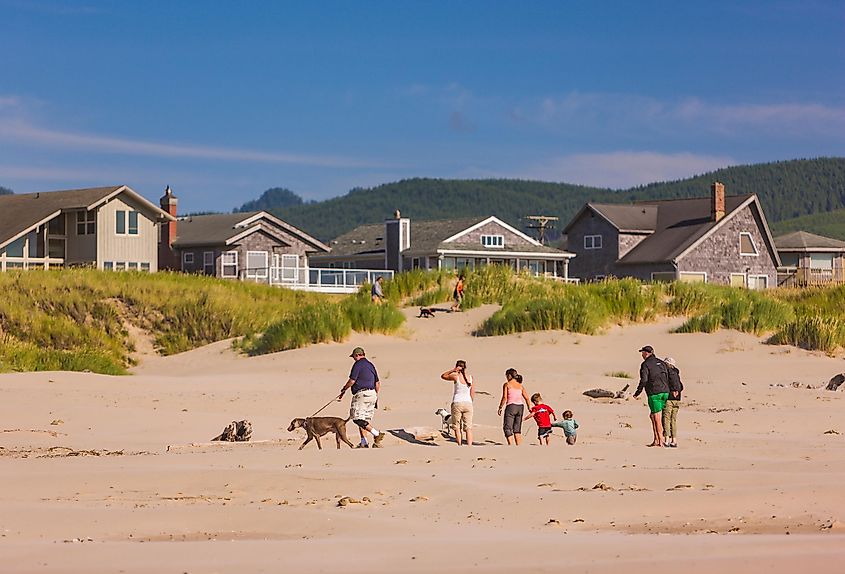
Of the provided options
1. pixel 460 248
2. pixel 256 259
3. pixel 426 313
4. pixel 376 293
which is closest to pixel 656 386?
pixel 426 313

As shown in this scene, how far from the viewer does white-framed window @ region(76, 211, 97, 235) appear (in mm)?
59469

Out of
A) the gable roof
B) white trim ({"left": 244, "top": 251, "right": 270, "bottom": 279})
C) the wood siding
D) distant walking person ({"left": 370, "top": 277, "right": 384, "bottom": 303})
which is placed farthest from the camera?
the wood siding

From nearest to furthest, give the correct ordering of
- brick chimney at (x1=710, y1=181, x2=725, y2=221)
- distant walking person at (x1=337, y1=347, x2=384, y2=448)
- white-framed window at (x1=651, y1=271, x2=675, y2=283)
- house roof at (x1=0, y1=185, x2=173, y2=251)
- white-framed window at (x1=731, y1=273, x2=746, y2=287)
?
distant walking person at (x1=337, y1=347, x2=384, y2=448) → house roof at (x1=0, y1=185, x2=173, y2=251) → white-framed window at (x1=651, y1=271, x2=675, y2=283) → white-framed window at (x1=731, y1=273, x2=746, y2=287) → brick chimney at (x1=710, y1=181, x2=725, y2=221)

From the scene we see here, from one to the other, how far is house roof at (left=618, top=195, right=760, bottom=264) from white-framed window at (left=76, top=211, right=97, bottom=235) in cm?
2934

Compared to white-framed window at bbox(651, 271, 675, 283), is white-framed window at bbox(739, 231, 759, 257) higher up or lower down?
higher up

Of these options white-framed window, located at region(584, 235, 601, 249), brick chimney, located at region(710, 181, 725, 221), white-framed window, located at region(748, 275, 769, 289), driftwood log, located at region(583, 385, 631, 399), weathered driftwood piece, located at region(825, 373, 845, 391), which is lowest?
driftwood log, located at region(583, 385, 631, 399)

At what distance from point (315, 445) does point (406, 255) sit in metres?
59.0

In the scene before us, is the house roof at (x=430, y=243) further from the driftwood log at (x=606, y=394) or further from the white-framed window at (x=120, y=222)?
the driftwood log at (x=606, y=394)

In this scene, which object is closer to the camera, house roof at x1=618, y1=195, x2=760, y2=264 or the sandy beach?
the sandy beach

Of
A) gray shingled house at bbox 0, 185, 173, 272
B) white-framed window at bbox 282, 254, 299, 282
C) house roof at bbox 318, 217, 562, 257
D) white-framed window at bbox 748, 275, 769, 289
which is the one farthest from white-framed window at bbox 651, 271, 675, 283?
gray shingled house at bbox 0, 185, 173, 272

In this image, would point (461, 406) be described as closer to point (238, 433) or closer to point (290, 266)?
point (238, 433)

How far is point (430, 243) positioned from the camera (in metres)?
75.4

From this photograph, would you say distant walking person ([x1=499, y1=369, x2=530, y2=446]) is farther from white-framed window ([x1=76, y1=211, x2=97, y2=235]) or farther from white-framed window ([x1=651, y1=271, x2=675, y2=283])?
white-framed window ([x1=651, y1=271, x2=675, y2=283])

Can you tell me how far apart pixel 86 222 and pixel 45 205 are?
281 cm
